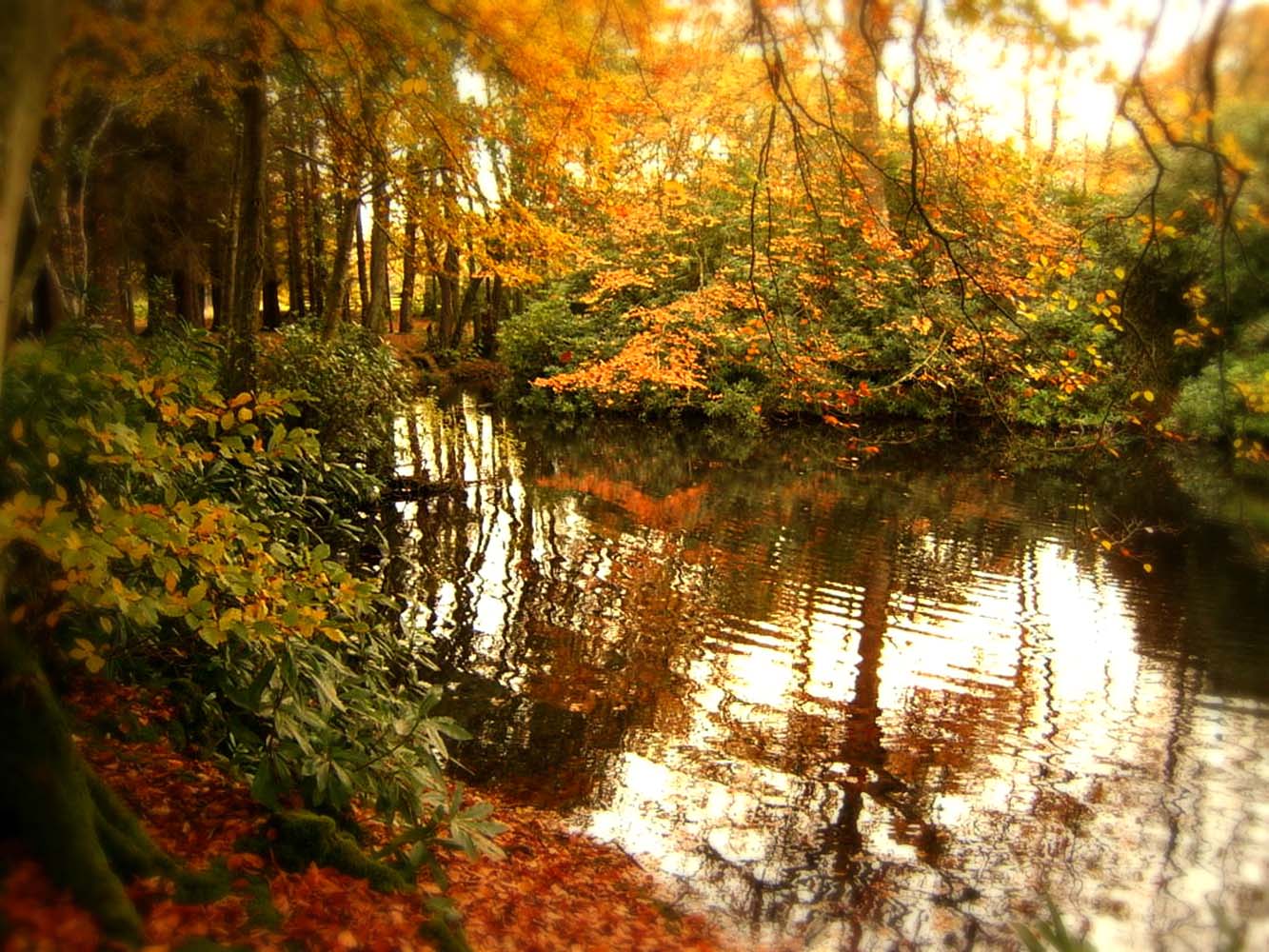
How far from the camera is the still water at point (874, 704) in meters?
4.52

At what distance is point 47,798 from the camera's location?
2.34 meters

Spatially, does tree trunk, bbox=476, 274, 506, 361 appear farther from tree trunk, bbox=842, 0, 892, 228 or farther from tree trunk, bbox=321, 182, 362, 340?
tree trunk, bbox=842, 0, 892, 228

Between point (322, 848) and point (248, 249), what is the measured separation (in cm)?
553

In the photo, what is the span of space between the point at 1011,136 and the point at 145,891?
7.75 meters

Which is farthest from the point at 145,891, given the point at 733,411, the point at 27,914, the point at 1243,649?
the point at 733,411

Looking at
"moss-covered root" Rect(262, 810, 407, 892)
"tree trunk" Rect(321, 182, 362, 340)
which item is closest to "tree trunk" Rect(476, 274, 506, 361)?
"tree trunk" Rect(321, 182, 362, 340)

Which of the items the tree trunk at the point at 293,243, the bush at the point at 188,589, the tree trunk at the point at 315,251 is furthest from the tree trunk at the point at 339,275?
the tree trunk at the point at 293,243

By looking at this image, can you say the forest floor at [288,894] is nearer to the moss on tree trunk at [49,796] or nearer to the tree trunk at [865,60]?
the moss on tree trunk at [49,796]

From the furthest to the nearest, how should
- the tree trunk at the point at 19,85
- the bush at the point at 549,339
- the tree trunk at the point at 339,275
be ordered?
the bush at the point at 549,339 < the tree trunk at the point at 339,275 < the tree trunk at the point at 19,85

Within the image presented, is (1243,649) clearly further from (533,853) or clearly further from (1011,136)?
(533,853)

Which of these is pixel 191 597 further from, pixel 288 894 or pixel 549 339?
pixel 549 339

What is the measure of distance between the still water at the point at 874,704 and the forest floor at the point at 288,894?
32 cm

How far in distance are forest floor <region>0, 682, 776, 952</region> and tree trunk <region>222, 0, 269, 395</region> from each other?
390 centimetres

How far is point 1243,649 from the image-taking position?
319 inches
